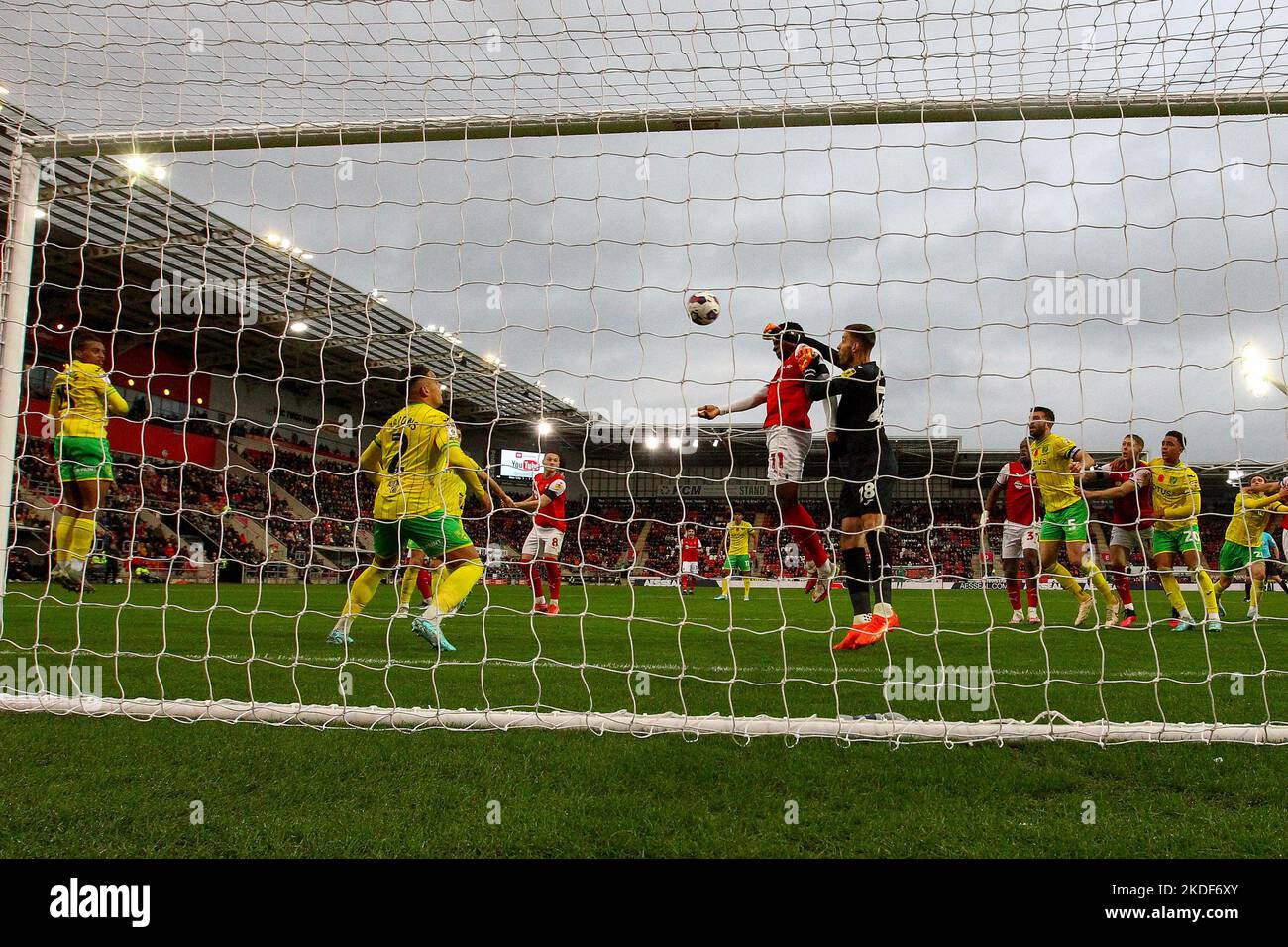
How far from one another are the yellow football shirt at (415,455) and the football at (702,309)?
69.9 inches

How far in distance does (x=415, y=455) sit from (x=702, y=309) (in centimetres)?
225

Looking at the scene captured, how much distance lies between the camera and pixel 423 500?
5434 millimetres

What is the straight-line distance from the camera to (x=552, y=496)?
9586 mm

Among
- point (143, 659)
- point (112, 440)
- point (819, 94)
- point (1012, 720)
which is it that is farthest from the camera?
point (112, 440)

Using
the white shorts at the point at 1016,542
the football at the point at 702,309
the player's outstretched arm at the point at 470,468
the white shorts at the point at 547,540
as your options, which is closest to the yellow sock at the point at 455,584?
the player's outstretched arm at the point at 470,468

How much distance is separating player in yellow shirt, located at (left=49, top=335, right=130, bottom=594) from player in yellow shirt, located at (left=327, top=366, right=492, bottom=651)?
89.4 inches

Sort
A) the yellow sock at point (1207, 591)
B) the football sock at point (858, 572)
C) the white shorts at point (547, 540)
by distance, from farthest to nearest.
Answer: the white shorts at point (547, 540)
the yellow sock at point (1207, 591)
the football sock at point (858, 572)

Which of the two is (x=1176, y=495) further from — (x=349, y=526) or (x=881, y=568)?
(x=349, y=526)

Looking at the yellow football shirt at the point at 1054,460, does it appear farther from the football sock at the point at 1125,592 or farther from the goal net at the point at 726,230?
the goal net at the point at 726,230

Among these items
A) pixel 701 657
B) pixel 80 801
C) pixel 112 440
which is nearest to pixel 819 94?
pixel 701 657

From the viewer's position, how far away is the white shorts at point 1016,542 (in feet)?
28.9

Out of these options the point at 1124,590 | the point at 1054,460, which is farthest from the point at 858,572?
the point at 1124,590
